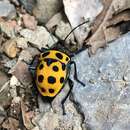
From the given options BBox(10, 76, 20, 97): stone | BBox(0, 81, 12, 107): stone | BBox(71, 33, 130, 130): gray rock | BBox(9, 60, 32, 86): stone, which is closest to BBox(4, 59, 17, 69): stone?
BBox(9, 60, 32, 86): stone

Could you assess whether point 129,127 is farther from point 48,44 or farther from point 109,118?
point 48,44

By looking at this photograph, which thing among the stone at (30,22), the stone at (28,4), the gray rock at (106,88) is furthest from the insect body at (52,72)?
the stone at (28,4)

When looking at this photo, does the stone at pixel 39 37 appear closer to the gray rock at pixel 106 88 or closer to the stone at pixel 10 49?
the stone at pixel 10 49

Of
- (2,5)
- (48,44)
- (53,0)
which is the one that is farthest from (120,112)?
(2,5)

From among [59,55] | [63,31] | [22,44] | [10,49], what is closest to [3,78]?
[10,49]

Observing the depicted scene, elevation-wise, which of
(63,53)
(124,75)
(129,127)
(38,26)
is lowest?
(129,127)
